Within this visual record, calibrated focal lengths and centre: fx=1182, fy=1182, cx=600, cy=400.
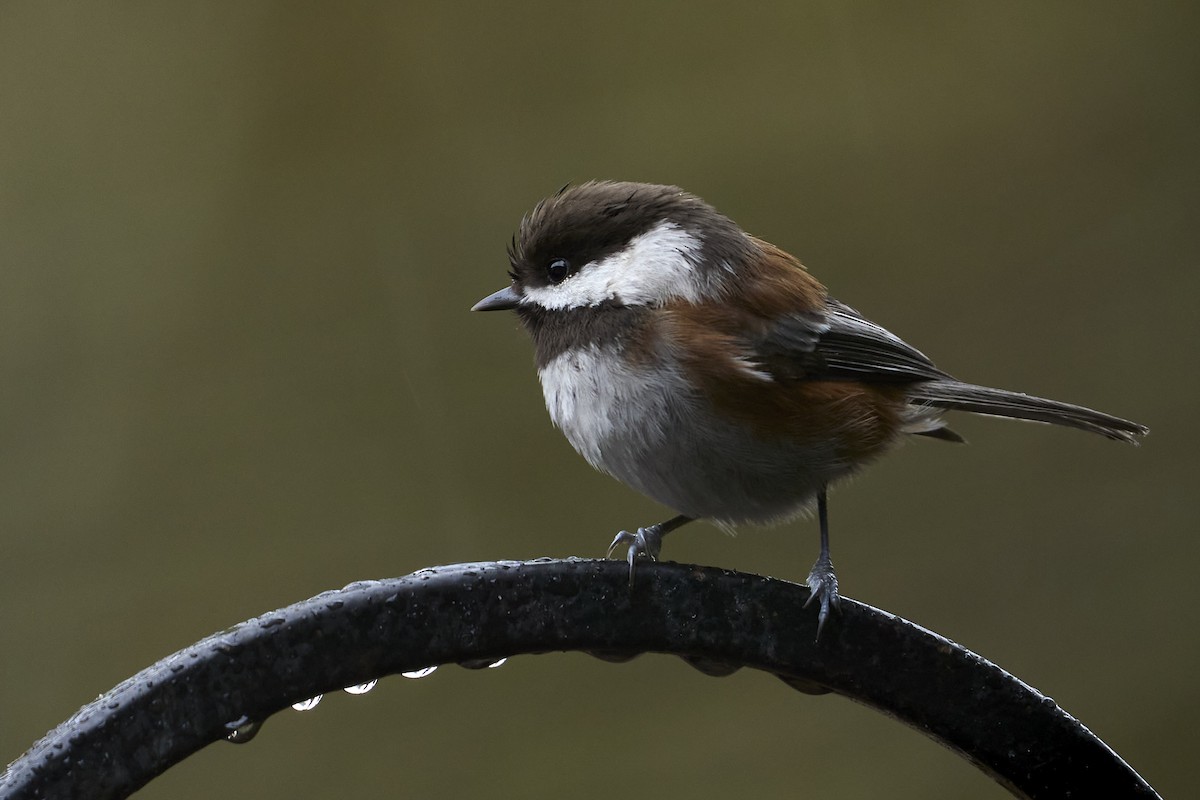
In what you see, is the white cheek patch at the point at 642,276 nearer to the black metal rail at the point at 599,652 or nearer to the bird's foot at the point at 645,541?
the bird's foot at the point at 645,541

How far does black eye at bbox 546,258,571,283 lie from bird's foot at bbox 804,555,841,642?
1.94ft

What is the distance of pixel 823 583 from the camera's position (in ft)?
4.65

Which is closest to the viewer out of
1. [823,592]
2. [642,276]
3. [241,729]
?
[241,729]

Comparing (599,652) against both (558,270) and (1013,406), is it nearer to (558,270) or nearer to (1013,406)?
(558,270)

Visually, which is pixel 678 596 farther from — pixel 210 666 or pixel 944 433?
pixel 944 433

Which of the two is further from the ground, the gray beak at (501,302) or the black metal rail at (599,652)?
the gray beak at (501,302)

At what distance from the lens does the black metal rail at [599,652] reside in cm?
99

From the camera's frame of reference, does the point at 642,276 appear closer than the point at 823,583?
No

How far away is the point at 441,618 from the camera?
108cm

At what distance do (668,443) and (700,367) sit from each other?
0.39 ft

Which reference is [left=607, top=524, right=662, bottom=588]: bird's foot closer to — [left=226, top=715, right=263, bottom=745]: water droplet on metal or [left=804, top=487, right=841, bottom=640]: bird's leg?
[left=804, top=487, right=841, bottom=640]: bird's leg

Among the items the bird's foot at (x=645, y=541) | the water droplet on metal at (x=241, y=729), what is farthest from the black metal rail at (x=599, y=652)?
the bird's foot at (x=645, y=541)

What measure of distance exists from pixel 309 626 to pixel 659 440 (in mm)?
727

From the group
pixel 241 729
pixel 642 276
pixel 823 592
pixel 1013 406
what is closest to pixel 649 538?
pixel 642 276
